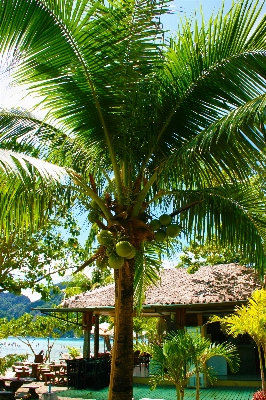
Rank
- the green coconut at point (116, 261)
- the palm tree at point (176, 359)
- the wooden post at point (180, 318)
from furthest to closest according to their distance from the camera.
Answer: the wooden post at point (180, 318) → the palm tree at point (176, 359) → the green coconut at point (116, 261)

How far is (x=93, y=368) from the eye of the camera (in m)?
13.6

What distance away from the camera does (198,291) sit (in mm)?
13492

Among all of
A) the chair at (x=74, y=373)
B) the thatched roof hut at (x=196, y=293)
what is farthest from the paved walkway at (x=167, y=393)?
the thatched roof hut at (x=196, y=293)

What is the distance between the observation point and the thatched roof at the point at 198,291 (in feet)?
41.6

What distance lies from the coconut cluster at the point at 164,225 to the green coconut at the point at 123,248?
0.59 meters

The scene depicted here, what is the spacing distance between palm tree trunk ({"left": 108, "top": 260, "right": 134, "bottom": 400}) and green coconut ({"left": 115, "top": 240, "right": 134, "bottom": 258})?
17.8 inches

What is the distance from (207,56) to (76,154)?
1864 mm

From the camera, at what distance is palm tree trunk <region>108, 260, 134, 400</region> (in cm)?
421

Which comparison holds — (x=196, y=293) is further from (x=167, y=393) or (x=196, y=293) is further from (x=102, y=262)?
(x=102, y=262)

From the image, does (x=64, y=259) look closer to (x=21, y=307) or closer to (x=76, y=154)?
(x=76, y=154)

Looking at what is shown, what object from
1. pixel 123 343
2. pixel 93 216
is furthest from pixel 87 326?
pixel 123 343

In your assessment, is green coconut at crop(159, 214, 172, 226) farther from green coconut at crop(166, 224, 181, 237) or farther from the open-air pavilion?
the open-air pavilion

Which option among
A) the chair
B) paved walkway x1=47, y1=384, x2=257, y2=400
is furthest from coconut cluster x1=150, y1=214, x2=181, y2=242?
the chair

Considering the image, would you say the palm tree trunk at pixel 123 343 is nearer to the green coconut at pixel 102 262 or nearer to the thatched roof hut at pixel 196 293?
the green coconut at pixel 102 262
